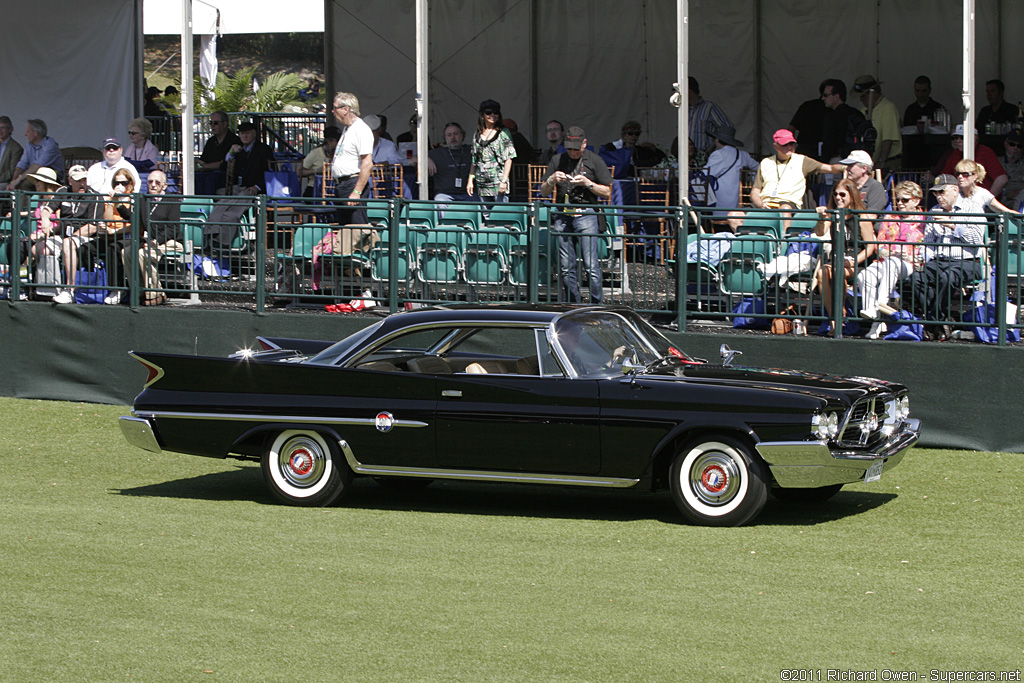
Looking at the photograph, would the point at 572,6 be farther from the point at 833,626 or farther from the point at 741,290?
the point at 833,626

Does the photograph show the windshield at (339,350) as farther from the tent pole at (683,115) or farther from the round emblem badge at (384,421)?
the tent pole at (683,115)

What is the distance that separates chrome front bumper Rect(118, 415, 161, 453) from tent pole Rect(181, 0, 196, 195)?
5.71m

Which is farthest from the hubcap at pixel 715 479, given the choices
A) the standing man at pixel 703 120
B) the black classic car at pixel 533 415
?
the standing man at pixel 703 120

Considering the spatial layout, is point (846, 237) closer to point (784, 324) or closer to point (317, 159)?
point (784, 324)

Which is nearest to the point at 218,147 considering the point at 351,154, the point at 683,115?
the point at 351,154

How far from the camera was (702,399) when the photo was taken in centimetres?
820

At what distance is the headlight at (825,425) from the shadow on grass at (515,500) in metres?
0.70

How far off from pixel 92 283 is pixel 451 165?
16.4 ft

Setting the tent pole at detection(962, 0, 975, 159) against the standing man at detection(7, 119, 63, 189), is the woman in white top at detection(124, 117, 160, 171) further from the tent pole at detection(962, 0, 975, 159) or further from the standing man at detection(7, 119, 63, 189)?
the tent pole at detection(962, 0, 975, 159)

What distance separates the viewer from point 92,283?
14094 millimetres

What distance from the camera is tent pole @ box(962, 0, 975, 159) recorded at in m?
12.9

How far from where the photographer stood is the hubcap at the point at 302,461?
8.98 metres

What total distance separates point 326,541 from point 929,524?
145 inches

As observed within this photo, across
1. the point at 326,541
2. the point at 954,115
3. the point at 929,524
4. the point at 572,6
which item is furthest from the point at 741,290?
the point at 572,6
